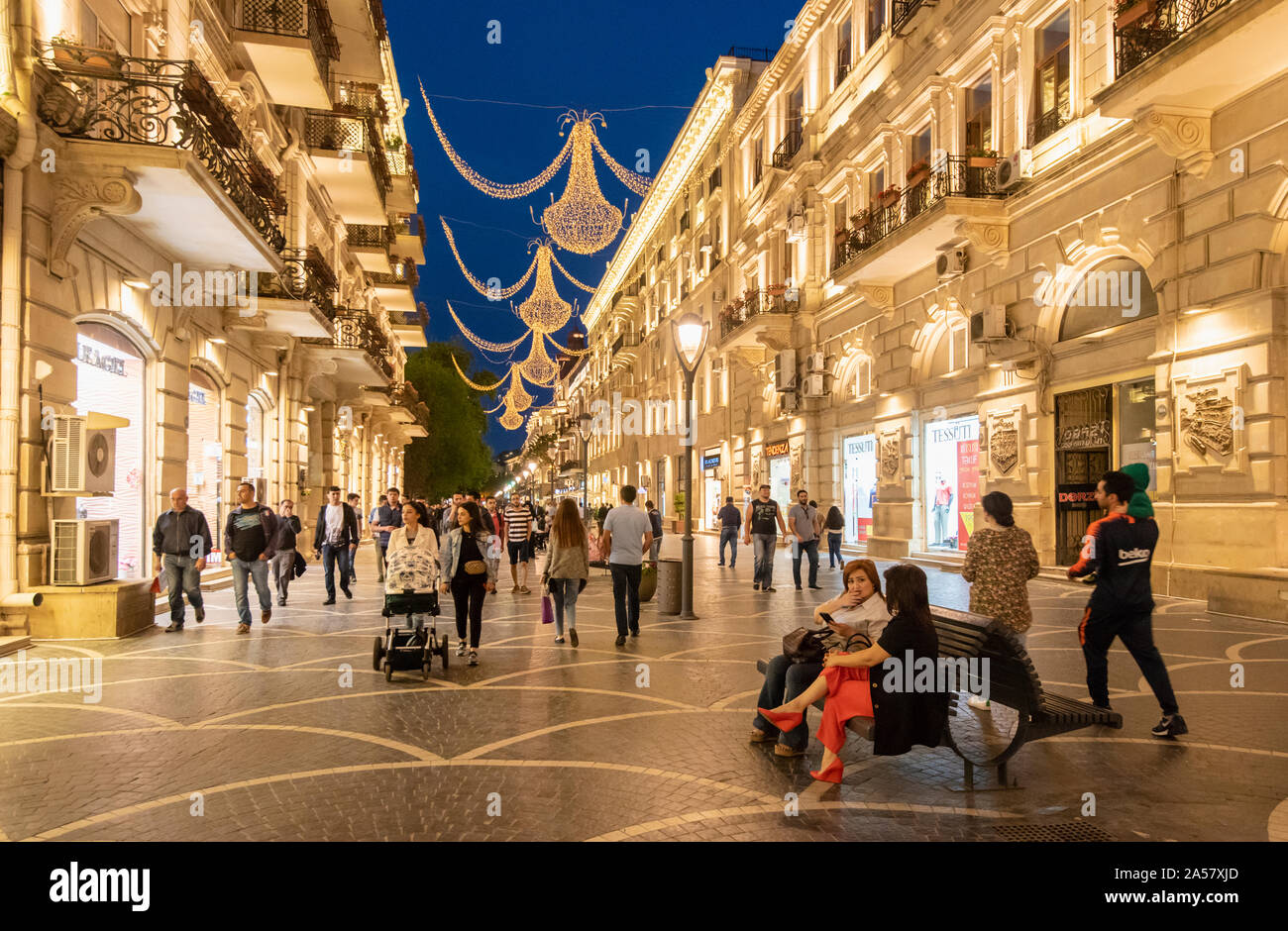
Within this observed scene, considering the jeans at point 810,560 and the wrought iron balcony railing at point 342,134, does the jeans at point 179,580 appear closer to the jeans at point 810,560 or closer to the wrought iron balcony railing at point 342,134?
the jeans at point 810,560

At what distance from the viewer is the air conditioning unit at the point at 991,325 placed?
56.9 ft

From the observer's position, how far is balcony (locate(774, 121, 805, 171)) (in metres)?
28.3

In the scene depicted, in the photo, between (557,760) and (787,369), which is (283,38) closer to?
(557,760)

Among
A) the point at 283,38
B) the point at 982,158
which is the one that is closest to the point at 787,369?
the point at 982,158

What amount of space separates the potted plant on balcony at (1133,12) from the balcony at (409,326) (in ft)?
114

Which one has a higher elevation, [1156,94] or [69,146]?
[1156,94]

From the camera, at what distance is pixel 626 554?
33.8ft

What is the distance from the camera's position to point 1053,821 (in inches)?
176

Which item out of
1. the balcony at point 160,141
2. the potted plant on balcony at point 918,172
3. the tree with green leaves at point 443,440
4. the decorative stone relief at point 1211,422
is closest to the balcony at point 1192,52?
the decorative stone relief at point 1211,422

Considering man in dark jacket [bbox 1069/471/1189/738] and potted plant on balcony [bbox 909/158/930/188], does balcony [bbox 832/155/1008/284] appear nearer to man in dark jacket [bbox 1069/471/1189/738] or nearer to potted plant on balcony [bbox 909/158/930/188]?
potted plant on balcony [bbox 909/158/930/188]
